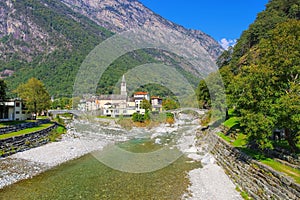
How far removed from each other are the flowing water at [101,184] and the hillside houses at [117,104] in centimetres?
3842

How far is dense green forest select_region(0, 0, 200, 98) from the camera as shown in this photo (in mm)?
86375

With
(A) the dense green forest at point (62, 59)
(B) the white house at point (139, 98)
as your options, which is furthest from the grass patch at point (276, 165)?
(A) the dense green forest at point (62, 59)

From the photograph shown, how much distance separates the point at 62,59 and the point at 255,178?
134 m

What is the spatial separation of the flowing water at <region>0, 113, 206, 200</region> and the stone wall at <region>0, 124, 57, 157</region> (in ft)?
17.1

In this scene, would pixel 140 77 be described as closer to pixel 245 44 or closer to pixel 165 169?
pixel 245 44

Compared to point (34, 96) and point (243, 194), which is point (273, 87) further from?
point (34, 96)

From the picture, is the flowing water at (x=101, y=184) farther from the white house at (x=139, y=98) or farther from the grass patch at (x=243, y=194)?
the white house at (x=139, y=98)

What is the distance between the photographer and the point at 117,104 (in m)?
60.8

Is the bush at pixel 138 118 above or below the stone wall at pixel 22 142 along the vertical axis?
above

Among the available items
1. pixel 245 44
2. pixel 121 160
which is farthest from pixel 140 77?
pixel 121 160

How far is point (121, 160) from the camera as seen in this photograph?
18484 millimetres

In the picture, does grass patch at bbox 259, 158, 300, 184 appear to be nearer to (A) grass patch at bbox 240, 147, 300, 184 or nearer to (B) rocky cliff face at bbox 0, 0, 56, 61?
(A) grass patch at bbox 240, 147, 300, 184

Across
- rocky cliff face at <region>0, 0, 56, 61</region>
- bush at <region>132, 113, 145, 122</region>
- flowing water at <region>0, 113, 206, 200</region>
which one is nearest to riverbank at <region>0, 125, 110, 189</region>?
flowing water at <region>0, 113, 206, 200</region>

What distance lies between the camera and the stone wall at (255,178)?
27.4 ft
